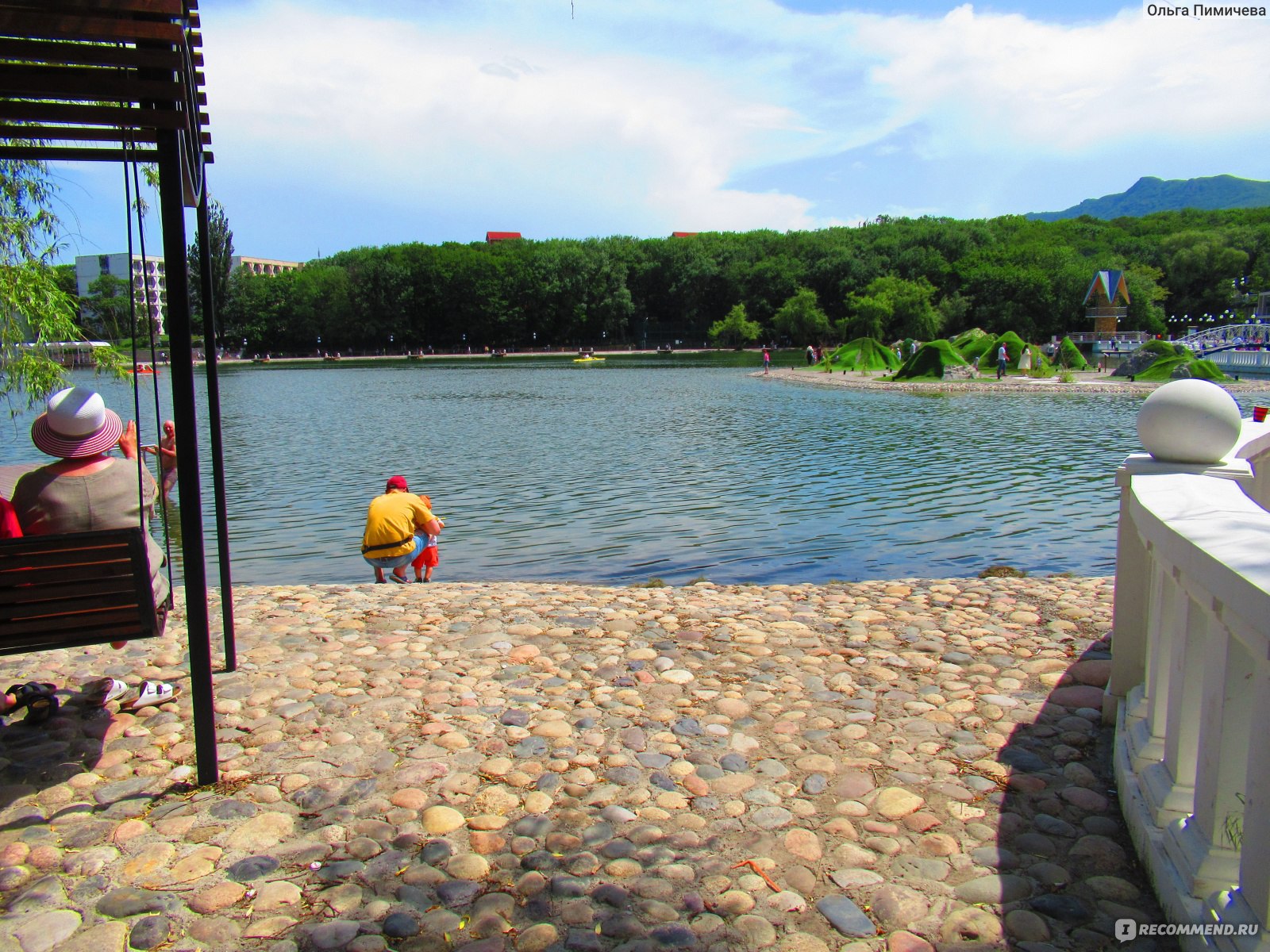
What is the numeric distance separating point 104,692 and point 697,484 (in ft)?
36.3

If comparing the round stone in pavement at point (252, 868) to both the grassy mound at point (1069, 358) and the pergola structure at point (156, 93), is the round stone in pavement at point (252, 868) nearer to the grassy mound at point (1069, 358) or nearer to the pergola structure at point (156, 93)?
the pergola structure at point (156, 93)

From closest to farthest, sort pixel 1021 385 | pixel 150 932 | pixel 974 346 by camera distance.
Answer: pixel 150 932 < pixel 1021 385 < pixel 974 346

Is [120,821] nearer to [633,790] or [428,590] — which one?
[633,790]

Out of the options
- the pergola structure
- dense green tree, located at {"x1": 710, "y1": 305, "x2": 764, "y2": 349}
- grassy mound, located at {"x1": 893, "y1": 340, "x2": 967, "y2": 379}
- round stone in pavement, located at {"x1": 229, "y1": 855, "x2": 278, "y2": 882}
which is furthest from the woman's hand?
dense green tree, located at {"x1": 710, "y1": 305, "x2": 764, "y2": 349}

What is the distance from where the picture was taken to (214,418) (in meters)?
4.52

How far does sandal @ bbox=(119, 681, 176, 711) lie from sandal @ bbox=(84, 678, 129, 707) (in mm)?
45

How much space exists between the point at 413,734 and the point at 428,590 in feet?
9.07

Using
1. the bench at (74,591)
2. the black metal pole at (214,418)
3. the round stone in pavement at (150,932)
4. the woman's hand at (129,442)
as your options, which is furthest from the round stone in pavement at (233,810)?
the woman's hand at (129,442)

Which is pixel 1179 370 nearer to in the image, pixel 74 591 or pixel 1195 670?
pixel 1195 670

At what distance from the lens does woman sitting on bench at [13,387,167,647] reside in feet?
13.1

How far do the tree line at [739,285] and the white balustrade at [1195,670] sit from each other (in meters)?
78.1

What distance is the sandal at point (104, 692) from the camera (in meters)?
4.28

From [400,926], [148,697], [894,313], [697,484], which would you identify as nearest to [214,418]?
[148,697]

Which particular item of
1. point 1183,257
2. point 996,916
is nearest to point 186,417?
point 996,916
